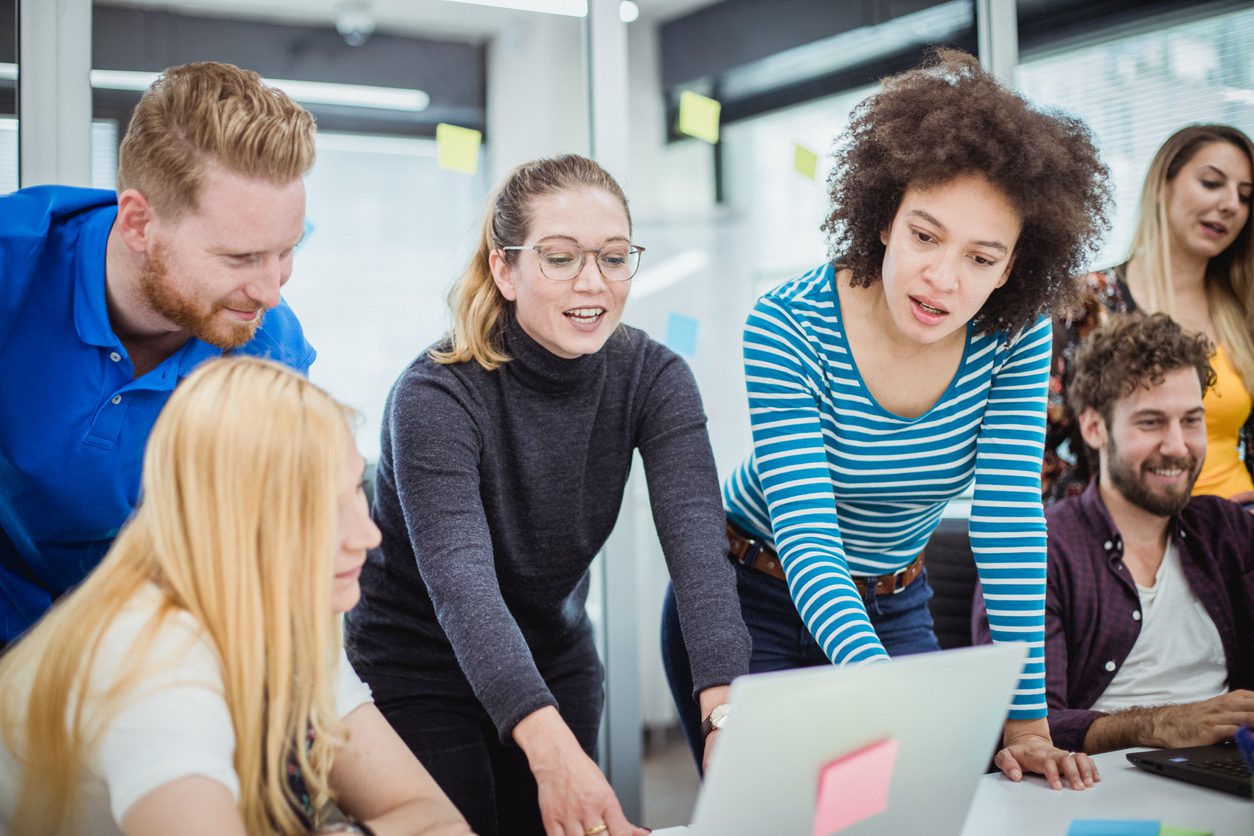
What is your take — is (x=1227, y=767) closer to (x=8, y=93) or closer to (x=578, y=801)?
(x=578, y=801)

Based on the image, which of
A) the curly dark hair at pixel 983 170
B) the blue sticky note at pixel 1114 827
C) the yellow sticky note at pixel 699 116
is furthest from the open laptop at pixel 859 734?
the yellow sticky note at pixel 699 116

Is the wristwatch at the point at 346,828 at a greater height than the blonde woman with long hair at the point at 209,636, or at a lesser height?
lesser

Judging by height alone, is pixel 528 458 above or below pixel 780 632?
above

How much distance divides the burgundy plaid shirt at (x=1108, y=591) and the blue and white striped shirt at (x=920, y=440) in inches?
13.5

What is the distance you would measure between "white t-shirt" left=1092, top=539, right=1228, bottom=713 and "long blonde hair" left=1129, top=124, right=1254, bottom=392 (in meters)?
0.68

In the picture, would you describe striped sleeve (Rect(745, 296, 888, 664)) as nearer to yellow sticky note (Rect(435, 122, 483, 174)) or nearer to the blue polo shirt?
the blue polo shirt

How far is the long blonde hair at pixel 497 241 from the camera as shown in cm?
149

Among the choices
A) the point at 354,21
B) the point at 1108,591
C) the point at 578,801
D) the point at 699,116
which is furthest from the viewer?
the point at 699,116

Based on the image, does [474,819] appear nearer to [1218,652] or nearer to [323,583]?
[323,583]

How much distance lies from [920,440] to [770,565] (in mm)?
297

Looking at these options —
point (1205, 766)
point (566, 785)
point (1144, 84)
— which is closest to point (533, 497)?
point (566, 785)

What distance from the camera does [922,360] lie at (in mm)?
1535

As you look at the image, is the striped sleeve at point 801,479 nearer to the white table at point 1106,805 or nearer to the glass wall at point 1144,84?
the white table at point 1106,805

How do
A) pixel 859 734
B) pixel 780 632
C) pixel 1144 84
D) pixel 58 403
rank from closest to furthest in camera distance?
pixel 859 734 → pixel 58 403 → pixel 780 632 → pixel 1144 84
